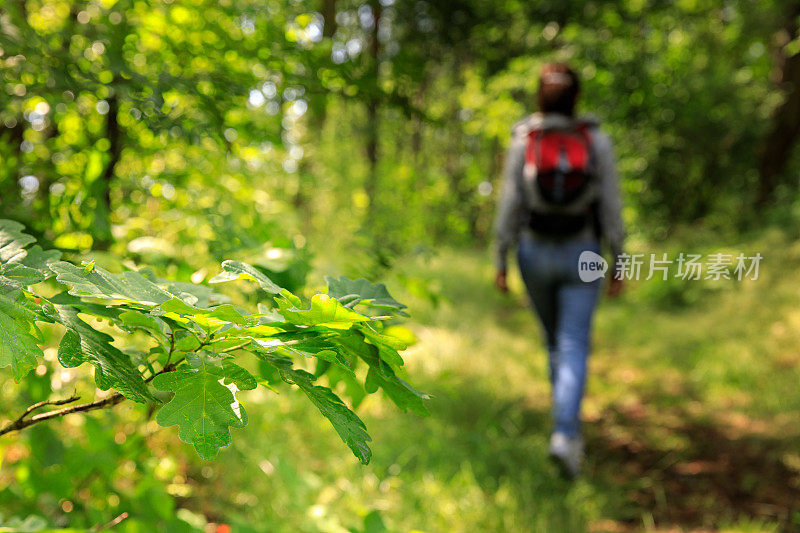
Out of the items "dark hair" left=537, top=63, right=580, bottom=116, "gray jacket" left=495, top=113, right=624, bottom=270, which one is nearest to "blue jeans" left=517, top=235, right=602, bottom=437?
"gray jacket" left=495, top=113, right=624, bottom=270

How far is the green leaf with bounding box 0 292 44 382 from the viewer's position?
1.60 ft

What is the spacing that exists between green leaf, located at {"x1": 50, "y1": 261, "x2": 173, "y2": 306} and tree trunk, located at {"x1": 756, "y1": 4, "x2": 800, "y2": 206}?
869cm

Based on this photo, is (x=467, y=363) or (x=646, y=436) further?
(x=467, y=363)

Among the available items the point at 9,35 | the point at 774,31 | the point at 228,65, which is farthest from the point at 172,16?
the point at 774,31

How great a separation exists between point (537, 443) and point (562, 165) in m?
1.35

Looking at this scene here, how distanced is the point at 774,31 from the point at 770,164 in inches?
77.6

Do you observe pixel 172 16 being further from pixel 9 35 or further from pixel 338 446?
pixel 338 446

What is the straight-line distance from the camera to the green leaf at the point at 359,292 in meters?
0.67

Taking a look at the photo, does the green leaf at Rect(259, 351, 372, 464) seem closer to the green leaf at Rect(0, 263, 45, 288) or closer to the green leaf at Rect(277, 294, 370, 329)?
the green leaf at Rect(277, 294, 370, 329)

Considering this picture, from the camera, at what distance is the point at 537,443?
2797mm

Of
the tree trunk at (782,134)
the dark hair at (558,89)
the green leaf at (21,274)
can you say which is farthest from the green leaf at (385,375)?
the tree trunk at (782,134)

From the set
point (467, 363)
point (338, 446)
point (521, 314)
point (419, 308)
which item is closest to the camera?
point (338, 446)

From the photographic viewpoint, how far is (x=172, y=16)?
1508mm

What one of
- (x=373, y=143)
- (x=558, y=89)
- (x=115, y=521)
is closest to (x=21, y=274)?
(x=115, y=521)
